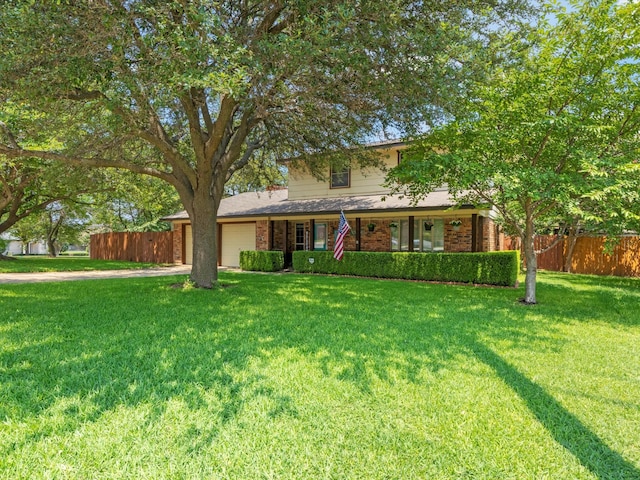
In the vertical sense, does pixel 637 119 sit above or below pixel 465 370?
above

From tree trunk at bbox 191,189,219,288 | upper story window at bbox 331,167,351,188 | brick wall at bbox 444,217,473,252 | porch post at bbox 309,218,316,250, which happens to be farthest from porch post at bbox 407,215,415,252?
tree trunk at bbox 191,189,219,288

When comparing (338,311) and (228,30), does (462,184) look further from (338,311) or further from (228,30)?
(228,30)

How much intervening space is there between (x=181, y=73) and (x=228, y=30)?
177cm

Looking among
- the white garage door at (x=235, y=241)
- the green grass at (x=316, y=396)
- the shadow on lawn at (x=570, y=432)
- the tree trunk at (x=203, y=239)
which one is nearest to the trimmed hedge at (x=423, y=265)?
the white garage door at (x=235, y=241)

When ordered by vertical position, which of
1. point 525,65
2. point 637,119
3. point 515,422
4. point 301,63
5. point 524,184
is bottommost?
point 515,422

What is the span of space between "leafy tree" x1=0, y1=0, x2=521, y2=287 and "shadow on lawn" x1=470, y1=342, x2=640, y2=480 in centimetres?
509

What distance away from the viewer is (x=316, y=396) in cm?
350

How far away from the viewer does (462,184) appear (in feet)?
25.1

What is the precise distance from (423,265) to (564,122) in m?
7.23

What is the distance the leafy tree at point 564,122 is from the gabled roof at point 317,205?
11.6ft

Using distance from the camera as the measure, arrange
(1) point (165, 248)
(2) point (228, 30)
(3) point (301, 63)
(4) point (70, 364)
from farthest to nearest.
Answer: (1) point (165, 248), (2) point (228, 30), (3) point (301, 63), (4) point (70, 364)

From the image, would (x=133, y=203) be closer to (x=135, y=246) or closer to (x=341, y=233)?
(x=135, y=246)

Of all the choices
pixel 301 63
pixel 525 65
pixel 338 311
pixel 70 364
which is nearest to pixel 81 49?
pixel 301 63

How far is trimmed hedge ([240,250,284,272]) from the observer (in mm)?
16344
